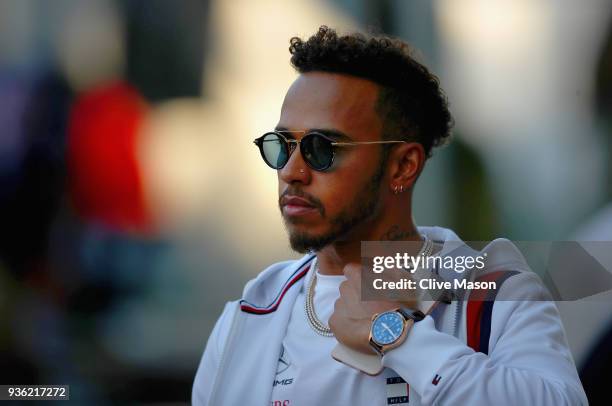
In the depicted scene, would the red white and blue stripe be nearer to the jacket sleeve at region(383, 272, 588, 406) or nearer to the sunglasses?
the sunglasses

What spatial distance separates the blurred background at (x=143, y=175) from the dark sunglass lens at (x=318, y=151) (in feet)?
5.31

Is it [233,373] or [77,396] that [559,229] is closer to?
[233,373]

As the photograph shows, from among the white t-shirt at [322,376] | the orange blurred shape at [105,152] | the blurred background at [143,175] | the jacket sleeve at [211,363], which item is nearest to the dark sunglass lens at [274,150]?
the white t-shirt at [322,376]

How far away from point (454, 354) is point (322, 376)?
42cm

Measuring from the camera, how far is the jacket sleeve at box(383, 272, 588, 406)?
1.65m

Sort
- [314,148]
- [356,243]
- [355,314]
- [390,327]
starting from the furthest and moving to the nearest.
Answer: [356,243] → [314,148] → [355,314] → [390,327]

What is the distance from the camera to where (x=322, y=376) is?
6.52ft

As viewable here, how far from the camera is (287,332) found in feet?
7.20

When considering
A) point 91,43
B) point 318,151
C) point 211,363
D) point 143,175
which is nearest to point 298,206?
point 318,151

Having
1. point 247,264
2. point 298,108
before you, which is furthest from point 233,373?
point 247,264

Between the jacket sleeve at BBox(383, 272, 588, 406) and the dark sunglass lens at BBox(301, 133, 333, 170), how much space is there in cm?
51

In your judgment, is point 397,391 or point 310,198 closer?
point 397,391

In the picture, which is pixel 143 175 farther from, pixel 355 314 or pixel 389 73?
pixel 355 314

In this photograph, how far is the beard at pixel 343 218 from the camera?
2086 mm
